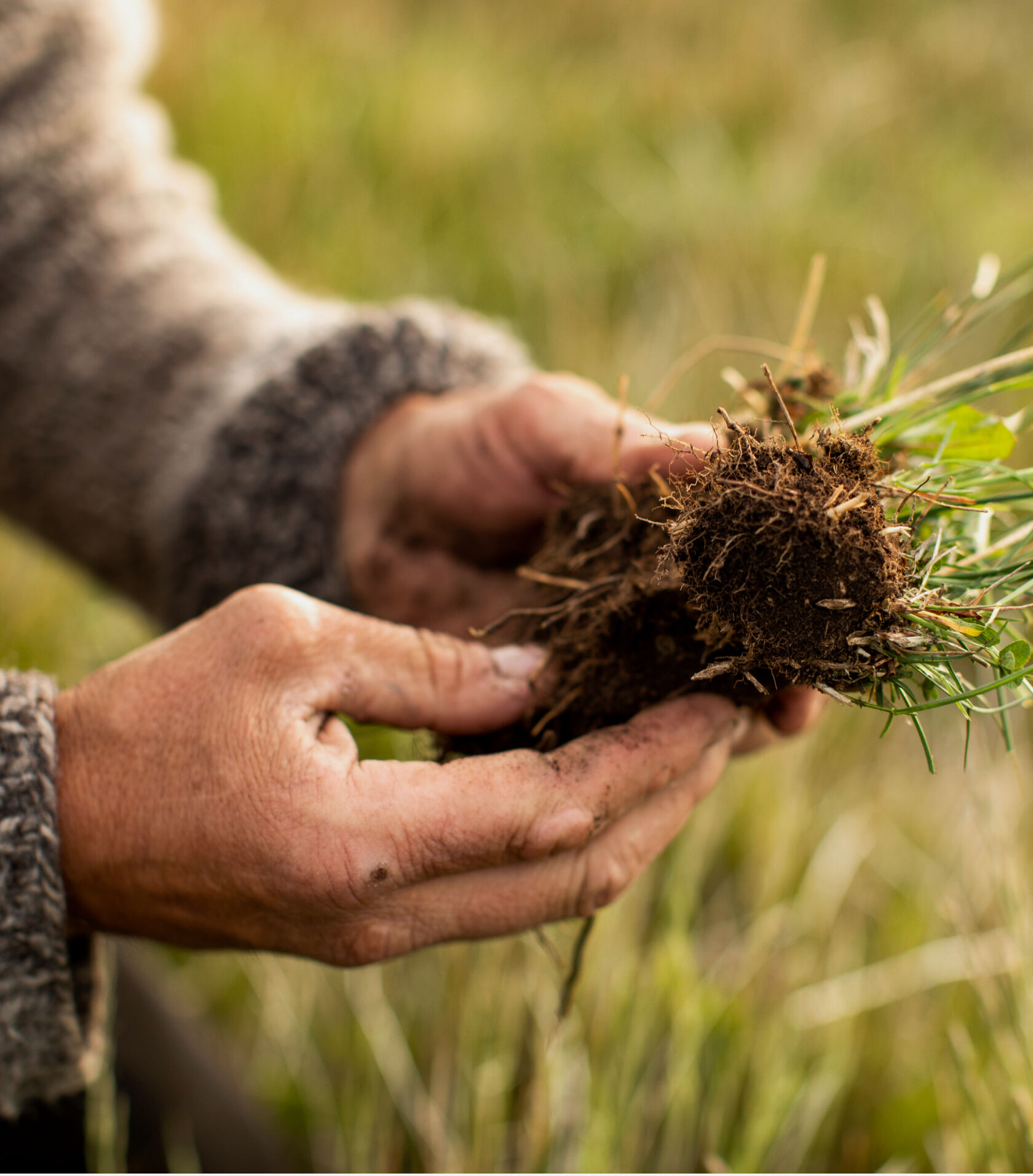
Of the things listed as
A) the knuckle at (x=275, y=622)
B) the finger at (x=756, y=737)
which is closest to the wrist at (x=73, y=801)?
the knuckle at (x=275, y=622)

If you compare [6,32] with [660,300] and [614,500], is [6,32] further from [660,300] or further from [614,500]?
[660,300]

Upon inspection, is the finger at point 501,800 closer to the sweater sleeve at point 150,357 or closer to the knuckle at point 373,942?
the knuckle at point 373,942

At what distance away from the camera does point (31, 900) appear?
79 centimetres

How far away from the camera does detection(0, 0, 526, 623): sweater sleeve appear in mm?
1411

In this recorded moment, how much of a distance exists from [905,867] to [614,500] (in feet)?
4.09

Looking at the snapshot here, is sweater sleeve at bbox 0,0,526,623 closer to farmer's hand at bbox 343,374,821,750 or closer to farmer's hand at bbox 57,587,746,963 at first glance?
farmer's hand at bbox 343,374,821,750

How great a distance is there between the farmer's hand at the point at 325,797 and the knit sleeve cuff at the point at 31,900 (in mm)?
39

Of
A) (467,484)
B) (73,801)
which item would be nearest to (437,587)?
(467,484)

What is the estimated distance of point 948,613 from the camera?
2.34 feet

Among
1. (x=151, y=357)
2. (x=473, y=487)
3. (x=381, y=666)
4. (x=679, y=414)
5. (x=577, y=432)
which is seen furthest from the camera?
(x=679, y=414)

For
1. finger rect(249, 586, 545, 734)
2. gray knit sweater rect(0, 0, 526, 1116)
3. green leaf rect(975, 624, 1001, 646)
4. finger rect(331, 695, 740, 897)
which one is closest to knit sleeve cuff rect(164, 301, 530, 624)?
gray knit sweater rect(0, 0, 526, 1116)

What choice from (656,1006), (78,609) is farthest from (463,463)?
(78,609)

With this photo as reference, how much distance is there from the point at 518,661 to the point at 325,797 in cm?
27

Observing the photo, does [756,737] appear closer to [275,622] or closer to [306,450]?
[275,622]
